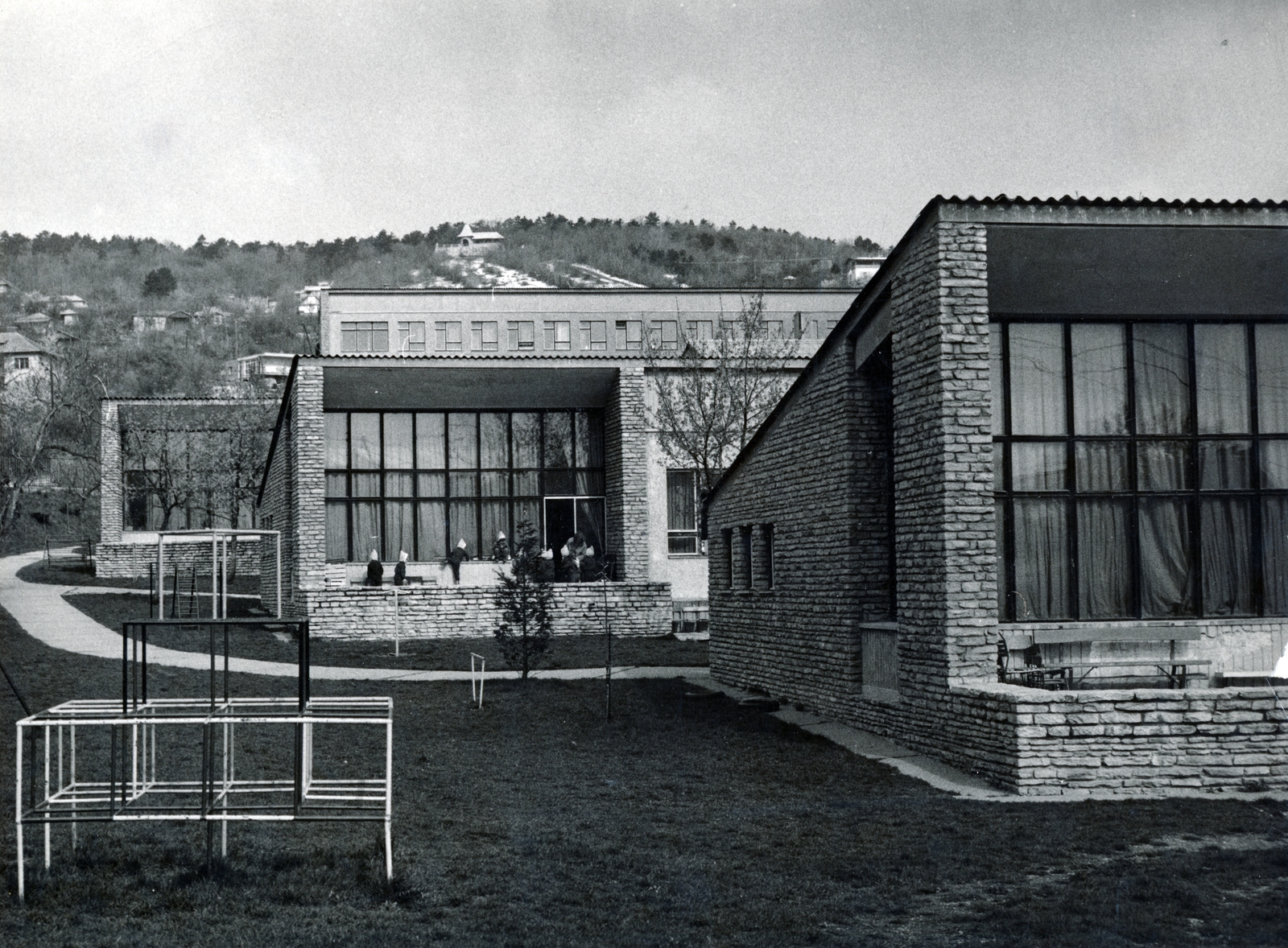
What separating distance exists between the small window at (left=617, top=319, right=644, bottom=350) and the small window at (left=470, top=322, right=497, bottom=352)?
665 centimetres

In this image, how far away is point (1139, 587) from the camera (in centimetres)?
1697

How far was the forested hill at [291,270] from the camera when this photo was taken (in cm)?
9206

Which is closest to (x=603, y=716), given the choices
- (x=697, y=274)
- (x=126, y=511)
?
(x=126, y=511)

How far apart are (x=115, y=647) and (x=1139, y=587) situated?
17311mm

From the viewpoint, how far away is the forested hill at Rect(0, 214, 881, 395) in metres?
92.1

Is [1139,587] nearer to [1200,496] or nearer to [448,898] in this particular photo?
[1200,496]

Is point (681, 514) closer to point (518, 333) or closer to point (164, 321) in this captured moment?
point (518, 333)

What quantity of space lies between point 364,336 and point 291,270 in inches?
2020

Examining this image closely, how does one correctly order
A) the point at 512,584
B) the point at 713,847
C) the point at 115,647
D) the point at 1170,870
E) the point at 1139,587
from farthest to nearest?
the point at 115,647
the point at 512,584
the point at 1139,587
the point at 713,847
the point at 1170,870

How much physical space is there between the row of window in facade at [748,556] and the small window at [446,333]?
176ft

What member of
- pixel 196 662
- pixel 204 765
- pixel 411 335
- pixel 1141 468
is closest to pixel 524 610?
pixel 196 662

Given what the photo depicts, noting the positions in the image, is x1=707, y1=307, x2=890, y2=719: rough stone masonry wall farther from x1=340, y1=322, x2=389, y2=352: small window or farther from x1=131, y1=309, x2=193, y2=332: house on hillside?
x1=131, y1=309, x2=193, y2=332: house on hillside

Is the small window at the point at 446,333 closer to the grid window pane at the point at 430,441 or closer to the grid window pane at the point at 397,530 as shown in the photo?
the grid window pane at the point at 430,441

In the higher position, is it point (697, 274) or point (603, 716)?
point (697, 274)
